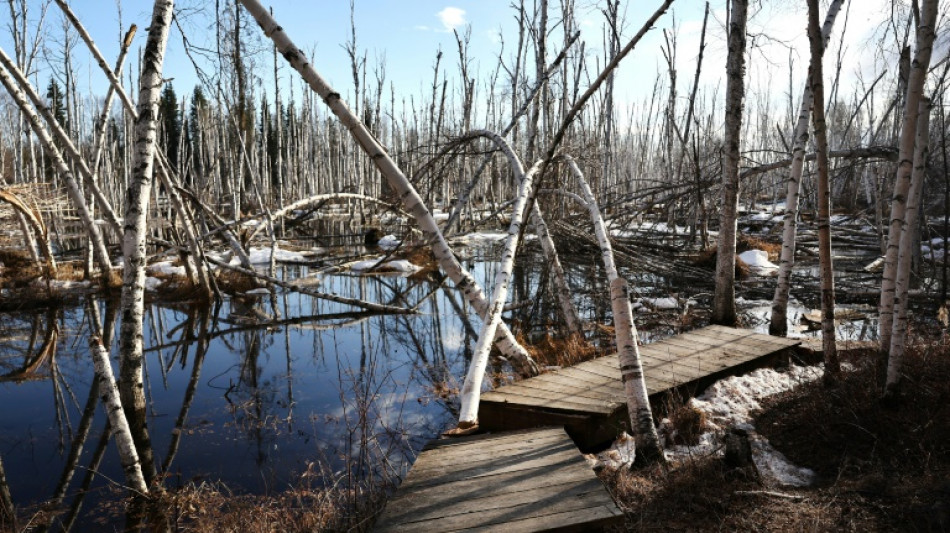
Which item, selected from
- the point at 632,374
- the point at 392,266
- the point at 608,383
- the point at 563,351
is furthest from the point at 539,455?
the point at 392,266

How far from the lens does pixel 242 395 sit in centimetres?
586

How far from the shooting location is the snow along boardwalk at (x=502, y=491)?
7.64 feet

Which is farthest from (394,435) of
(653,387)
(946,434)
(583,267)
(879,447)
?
(583,267)

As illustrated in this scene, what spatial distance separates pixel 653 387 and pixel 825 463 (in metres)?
1.32

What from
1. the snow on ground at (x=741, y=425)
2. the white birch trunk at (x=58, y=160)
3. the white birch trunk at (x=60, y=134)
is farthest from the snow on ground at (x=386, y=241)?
the snow on ground at (x=741, y=425)

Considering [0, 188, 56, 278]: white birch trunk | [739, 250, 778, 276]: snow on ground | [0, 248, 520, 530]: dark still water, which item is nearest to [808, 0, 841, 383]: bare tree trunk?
[0, 248, 520, 530]: dark still water

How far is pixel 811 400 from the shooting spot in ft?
13.3

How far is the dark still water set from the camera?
413 centimetres

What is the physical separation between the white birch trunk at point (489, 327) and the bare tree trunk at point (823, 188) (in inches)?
95.5

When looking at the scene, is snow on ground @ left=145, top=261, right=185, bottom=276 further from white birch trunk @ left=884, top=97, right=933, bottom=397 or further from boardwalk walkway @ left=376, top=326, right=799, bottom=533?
white birch trunk @ left=884, top=97, right=933, bottom=397

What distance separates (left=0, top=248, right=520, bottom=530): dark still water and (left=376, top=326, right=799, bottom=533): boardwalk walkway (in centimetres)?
71

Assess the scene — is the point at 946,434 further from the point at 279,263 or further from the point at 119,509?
the point at 279,263

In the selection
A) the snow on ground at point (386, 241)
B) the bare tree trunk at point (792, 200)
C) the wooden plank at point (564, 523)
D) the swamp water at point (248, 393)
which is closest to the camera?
the wooden plank at point (564, 523)

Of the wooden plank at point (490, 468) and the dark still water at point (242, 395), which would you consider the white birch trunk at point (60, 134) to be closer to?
the dark still water at point (242, 395)
